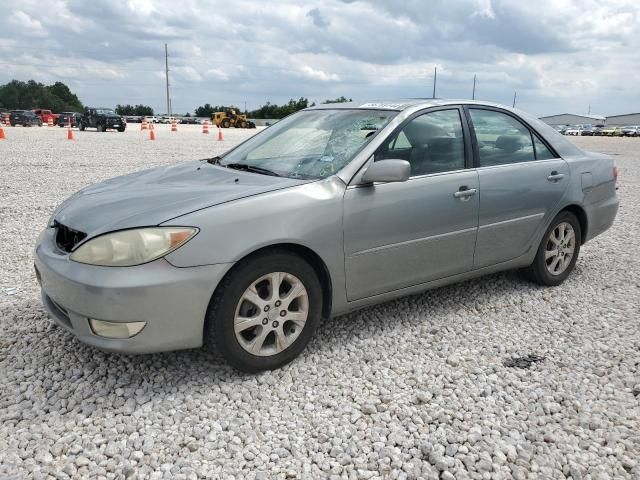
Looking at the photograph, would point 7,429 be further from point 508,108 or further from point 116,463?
point 508,108

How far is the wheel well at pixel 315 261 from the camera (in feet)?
9.92

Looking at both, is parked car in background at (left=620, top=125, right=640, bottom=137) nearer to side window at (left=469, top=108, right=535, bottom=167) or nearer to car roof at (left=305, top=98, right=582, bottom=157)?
car roof at (left=305, top=98, right=582, bottom=157)

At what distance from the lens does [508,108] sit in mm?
4496

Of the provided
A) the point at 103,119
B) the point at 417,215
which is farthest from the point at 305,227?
the point at 103,119

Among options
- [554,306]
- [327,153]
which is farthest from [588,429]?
[327,153]

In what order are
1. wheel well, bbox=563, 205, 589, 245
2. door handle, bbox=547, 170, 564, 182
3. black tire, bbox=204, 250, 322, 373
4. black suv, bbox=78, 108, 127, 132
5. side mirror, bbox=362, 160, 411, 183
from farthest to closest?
black suv, bbox=78, 108, 127, 132
wheel well, bbox=563, 205, 589, 245
door handle, bbox=547, 170, 564, 182
side mirror, bbox=362, 160, 411, 183
black tire, bbox=204, 250, 322, 373

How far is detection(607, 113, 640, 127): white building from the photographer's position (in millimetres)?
117500

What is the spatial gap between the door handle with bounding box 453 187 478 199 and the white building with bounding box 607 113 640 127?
130658mm

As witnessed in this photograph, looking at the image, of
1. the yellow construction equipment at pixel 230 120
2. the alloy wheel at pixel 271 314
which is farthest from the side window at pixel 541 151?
the yellow construction equipment at pixel 230 120

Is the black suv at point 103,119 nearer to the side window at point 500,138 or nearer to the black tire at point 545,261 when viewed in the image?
the side window at point 500,138

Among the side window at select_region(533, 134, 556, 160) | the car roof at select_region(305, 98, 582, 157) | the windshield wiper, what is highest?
the car roof at select_region(305, 98, 582, 157)

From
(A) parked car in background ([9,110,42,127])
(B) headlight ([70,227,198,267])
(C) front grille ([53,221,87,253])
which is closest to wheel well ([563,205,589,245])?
(B) headlight ([70,227,198,267])

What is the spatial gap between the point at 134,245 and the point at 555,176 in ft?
10.9

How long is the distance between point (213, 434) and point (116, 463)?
0.44 meters
